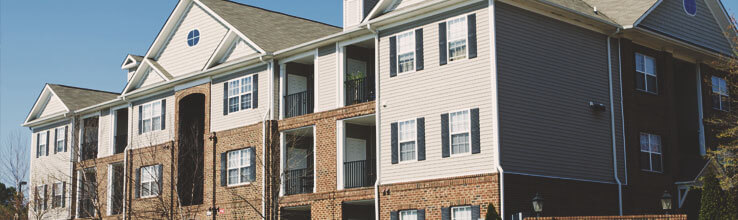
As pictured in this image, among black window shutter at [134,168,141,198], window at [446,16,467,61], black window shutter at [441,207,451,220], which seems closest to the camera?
black window shutter at [441,207,451,220]

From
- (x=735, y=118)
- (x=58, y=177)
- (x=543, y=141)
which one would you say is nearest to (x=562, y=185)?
(x=543, y=141)

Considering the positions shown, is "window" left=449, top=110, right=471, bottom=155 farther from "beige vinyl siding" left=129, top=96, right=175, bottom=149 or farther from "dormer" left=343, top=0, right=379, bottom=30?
"beige vinyl siding" left=129, top=96, right=175, bottom=149

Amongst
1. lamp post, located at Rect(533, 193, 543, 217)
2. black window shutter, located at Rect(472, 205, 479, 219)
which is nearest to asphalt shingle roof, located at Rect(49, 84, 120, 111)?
black window shutter, located at Rect(472, 205, 479, 219)

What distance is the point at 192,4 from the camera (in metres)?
40.0

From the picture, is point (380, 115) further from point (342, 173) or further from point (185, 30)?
point (185, 30)

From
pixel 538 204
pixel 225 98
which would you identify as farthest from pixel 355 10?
pixel 538 204

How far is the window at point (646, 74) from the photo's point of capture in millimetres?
31797

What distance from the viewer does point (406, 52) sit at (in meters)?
29.3

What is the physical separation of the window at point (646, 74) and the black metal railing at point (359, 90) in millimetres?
9443

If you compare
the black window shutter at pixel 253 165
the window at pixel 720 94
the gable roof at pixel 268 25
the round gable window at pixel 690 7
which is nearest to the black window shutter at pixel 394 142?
the black window shutter at pixel 253 165

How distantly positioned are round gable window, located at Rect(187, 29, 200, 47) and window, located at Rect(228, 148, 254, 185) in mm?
5877

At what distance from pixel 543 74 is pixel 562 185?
3530 millimetres

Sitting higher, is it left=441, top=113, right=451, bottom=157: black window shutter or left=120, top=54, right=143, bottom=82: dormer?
left=120, top=54, right=143, bottom=82: dormer

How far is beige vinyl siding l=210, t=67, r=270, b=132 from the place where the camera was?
3534cm
